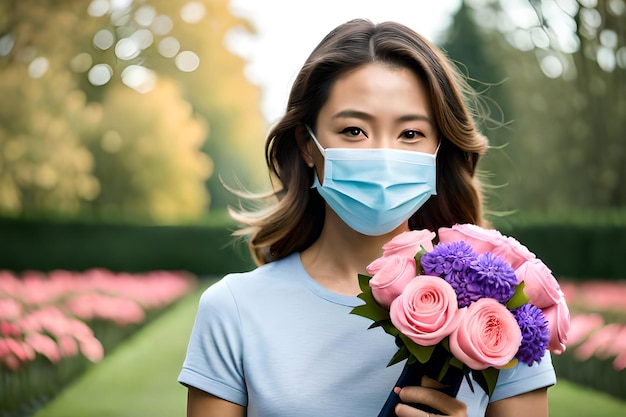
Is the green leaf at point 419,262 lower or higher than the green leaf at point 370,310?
higher

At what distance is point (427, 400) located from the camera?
5.95 feet

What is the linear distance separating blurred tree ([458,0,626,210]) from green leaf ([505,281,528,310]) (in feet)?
30.9

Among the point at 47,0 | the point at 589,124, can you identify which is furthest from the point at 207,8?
the point at 589,124

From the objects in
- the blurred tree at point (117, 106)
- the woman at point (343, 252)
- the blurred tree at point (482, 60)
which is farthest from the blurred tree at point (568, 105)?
the woman at point (343, 252)

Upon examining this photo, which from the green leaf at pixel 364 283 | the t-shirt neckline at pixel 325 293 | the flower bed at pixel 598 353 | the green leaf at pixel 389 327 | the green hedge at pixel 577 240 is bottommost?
the green hedge at pixel 577 240

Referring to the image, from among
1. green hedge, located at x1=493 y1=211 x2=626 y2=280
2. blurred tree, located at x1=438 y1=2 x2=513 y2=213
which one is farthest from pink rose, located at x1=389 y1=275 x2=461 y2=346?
blurred tree, located at x1=438 y1=2 x2=513 y2=213

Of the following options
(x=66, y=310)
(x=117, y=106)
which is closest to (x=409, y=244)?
(x=66, y=310)

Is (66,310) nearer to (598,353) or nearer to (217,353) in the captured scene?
(598,353)

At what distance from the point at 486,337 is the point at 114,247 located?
561 inches

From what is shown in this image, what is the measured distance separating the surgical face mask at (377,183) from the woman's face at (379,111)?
0.03 metres

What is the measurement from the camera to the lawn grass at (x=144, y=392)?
5.84 meters

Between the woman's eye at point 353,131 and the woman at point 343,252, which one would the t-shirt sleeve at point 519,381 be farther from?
the woman's eye at point 353,131

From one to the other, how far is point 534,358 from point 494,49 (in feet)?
43.3

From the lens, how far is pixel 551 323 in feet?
5.98
